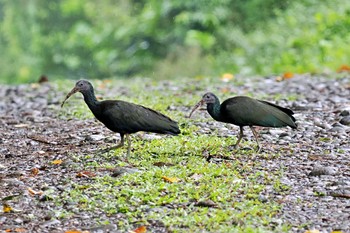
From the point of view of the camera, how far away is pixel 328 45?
1995 cm

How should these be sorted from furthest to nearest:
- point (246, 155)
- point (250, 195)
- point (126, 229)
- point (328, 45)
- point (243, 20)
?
point (243, 20) < point (328, 45) < point (246, 155) < point (250, 195) < point (126, 229)

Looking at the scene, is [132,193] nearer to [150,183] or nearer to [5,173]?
[150,183]

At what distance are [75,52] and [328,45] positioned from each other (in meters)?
7.37

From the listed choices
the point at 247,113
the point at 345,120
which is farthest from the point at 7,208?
the point at 345,120

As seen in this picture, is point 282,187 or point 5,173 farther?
point 5,173

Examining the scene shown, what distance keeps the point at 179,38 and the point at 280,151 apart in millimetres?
13371

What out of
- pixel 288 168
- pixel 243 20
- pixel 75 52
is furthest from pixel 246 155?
pixel 75 52

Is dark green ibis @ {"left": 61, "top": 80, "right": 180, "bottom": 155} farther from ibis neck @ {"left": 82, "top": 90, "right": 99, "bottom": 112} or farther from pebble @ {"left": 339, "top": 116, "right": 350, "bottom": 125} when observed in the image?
pebble @ {"left": 339, "top": 116, "right": 350, "bottom": 125}

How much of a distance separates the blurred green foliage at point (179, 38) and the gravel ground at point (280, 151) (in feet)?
21.0

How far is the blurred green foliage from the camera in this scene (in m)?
20.3

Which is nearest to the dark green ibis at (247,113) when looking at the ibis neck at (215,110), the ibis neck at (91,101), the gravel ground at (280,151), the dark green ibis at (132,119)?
the ibis neck at (215,110)

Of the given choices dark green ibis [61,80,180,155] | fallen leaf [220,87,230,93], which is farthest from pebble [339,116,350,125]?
fallen leaf [220,87,230,93]

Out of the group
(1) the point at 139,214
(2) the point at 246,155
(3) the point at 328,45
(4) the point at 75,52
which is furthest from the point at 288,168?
(4) the point at 75,52

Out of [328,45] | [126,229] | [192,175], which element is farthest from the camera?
[328,45]
